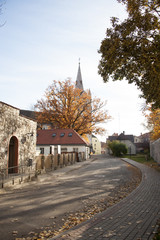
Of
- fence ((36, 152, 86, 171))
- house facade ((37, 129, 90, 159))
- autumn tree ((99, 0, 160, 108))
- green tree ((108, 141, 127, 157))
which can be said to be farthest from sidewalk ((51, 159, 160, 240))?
green tree ((108, 141, 127, 157))

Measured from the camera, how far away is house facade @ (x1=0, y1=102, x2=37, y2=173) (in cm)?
1231

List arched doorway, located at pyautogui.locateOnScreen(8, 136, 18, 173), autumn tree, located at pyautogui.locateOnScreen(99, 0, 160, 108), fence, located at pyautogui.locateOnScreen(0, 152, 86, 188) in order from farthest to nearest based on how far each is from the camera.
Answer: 1. arched doorway, located at pyautogui.locateOnScreen(8, 136, 18, 173)
2. fence, located at pyautogui.locateOnScreen(0, 152, 86, 188)
3. autumn tree, located at pyautogui.locateOnScreen(99, 0, 160, 108)

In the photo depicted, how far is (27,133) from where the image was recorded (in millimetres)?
15680

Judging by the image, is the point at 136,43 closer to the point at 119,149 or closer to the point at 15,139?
the point at 15,139

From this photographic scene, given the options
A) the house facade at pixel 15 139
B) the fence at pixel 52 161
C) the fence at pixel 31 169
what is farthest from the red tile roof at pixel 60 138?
the house facade at pixel 15 139

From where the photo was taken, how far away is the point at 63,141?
35688mm

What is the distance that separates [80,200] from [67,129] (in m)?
29.1

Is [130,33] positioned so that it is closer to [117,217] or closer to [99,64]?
[99,64]

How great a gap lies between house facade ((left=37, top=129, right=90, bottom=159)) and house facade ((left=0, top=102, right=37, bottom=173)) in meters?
18.8

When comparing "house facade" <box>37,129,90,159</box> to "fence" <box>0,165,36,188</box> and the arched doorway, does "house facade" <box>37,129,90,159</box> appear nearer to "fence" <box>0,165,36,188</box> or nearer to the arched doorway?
"fence" <box>0,165,36,188</box>

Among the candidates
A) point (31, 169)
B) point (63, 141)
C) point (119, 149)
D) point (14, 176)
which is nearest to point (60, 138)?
point (63, 141)

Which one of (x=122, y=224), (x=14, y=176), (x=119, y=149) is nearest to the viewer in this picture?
(x=122, y=224)

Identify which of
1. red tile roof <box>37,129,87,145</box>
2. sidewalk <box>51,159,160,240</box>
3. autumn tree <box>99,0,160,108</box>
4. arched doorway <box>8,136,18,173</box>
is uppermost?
autumn tree <box>99,0,160,108</box>

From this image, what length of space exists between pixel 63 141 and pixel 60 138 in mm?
953
